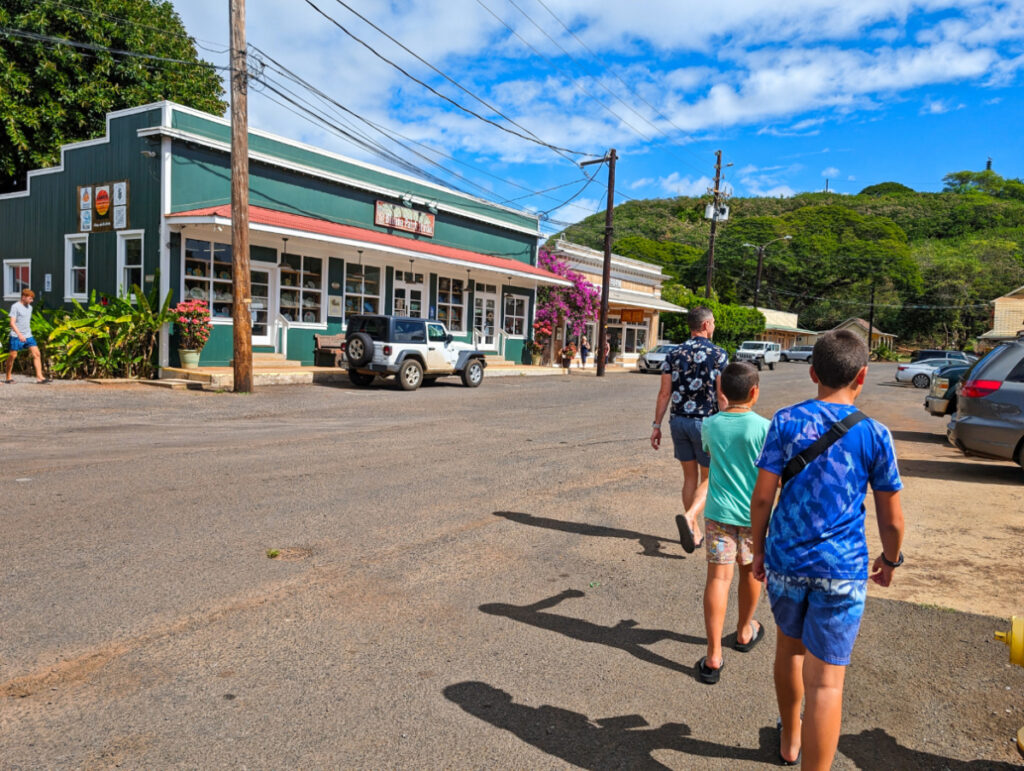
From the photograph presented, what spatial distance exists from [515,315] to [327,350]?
34.1 feet

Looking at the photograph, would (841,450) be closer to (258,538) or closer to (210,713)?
(210,713)

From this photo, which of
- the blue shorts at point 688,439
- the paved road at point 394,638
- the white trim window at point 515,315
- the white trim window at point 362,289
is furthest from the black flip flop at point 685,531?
the white trim window at point 515,315

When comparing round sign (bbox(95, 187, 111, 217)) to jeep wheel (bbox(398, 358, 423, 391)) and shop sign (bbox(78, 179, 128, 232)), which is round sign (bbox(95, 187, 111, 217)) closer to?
shop sign (bbox(78, 179, 128, 232))

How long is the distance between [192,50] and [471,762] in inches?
1285

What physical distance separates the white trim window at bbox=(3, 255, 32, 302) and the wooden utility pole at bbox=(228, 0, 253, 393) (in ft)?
33.6

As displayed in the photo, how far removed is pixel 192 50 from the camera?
29.1 metres

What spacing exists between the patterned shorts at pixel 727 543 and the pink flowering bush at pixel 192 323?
15.5 metres

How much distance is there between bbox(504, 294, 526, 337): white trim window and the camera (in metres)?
28.5

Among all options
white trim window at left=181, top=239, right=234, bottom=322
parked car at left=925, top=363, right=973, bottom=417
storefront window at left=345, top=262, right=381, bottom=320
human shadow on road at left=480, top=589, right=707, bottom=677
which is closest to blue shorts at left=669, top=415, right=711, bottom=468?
human shadow on road at left=480, top=589, right=707, bottom=677

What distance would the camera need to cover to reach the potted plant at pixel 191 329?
1656cm

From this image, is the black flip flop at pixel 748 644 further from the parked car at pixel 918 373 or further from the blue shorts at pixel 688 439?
the parked car at pixel 918 373

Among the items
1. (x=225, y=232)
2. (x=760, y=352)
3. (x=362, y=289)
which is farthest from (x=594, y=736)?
(x=760, y=352)

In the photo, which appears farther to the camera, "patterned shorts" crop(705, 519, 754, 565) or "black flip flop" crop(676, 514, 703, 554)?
"black flip flop" crop(676, 514, 703, 554)

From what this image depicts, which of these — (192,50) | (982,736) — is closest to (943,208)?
(192,50)
